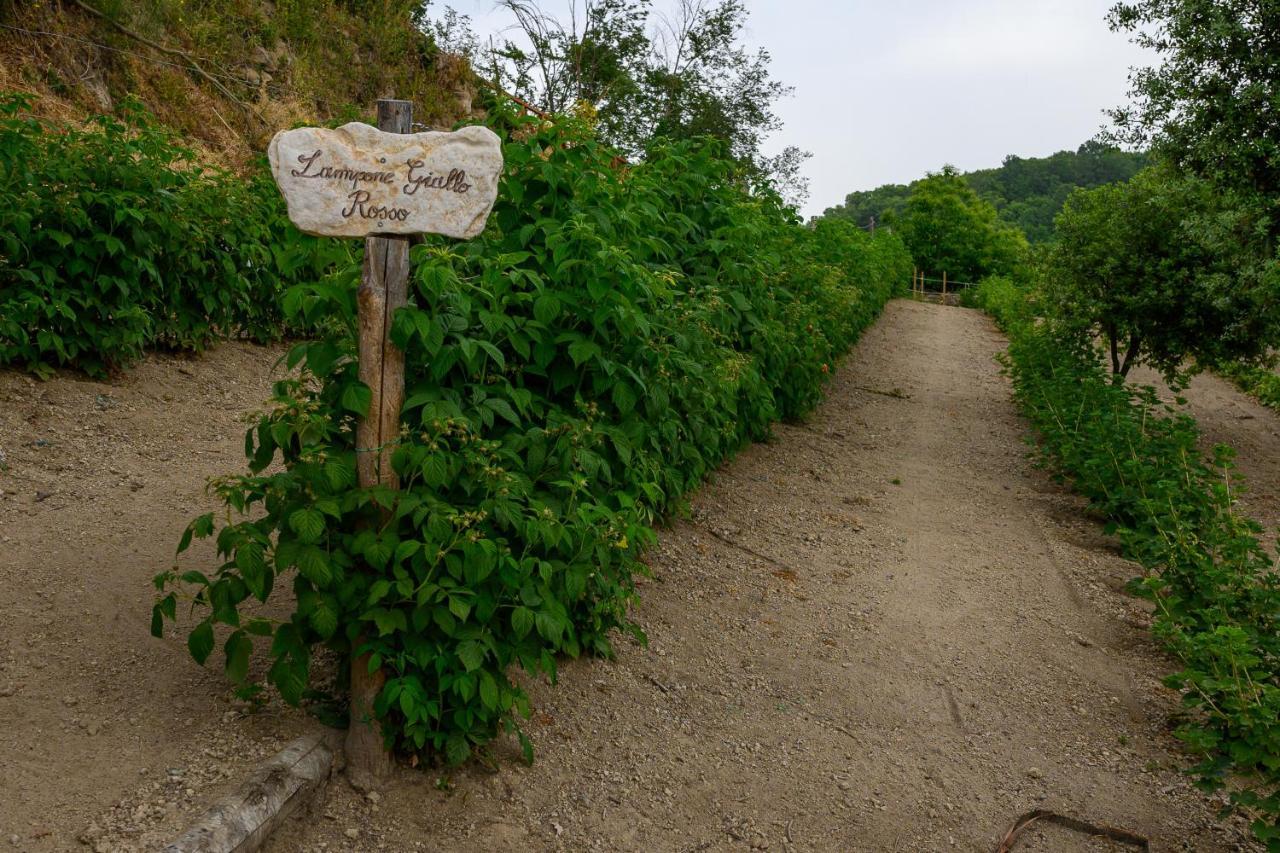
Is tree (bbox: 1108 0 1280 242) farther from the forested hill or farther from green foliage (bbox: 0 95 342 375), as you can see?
the forested hill

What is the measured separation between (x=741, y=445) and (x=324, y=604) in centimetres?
551

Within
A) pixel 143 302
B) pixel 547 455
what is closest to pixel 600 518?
pixel 547 455

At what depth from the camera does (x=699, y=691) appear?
4598 millimetres

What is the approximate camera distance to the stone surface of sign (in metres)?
3.08

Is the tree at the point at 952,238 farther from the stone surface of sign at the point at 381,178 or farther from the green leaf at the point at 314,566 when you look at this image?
the green leaf at the point at 314,566

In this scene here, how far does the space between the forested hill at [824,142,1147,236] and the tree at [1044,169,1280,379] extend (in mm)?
50125

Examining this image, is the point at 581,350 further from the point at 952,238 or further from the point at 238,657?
the point at 952,238

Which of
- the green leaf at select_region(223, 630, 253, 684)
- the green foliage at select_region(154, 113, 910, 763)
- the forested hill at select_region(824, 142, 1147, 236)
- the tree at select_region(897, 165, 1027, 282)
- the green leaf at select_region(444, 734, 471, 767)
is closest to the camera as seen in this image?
the green foliage at select_region(154, 113, 910, 763)

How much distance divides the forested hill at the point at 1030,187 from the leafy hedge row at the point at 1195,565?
5536 cm

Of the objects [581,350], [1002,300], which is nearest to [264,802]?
[581,350]

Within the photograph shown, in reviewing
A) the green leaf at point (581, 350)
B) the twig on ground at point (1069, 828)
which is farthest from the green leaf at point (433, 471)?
the twig on ground at point (1069, 828)

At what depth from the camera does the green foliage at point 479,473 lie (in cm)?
310

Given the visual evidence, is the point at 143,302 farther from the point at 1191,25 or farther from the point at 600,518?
the point at 1191,25

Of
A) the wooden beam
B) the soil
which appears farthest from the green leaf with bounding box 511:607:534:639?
the wooden beam
